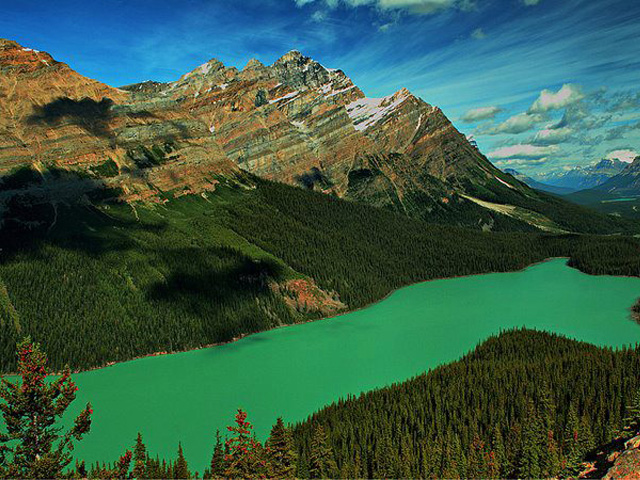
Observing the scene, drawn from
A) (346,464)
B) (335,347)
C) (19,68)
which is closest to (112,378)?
(335,347)

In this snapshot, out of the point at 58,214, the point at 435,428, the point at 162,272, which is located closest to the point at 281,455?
the point at 435,428

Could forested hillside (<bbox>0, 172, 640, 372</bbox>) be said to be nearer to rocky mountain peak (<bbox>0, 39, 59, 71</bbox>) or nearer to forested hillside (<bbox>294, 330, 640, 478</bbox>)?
rocky mountain peak (<bbox>0, 39, 59, 71</bbox>)

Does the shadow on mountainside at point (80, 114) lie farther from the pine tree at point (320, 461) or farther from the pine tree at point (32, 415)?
the pine tree at point (32, 415)

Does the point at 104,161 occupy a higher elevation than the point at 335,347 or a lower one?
higher

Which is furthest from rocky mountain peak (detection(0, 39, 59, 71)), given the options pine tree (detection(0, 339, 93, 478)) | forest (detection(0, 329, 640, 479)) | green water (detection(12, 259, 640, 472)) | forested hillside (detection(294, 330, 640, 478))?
pine tree (detection(0, 339, 93, 478))

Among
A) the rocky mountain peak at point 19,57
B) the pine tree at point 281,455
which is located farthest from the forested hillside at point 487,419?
the rocky mountain peak at point 19,57

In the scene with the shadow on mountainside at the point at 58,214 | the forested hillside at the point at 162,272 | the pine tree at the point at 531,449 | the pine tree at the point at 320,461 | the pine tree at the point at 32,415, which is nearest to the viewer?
the pine tree at the point at 32,415

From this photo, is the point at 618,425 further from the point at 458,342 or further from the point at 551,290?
the point at 551,290
